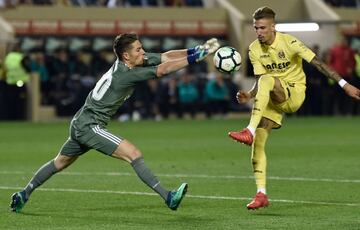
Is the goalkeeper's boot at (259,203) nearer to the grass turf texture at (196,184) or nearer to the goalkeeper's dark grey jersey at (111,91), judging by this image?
the grass turf texture at (196,184)

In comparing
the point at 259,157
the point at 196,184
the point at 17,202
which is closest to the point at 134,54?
the point at 259,157

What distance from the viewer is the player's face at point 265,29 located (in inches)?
465

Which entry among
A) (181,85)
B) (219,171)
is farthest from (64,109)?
(219,171)

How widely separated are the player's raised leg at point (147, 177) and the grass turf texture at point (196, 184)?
0.20m

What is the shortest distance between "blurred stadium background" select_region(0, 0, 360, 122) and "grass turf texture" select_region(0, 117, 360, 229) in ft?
25.1

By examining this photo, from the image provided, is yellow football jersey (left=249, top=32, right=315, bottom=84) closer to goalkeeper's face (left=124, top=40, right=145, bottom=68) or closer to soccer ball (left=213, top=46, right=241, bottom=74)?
soccer ball (left=213, top=46, right=241, bottom=74)

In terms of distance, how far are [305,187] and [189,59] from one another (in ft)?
11.8

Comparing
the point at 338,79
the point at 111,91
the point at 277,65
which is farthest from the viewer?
the point at 277,65

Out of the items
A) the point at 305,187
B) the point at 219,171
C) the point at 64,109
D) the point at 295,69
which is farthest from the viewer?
the point at 64,109

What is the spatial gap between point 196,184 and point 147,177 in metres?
3.47

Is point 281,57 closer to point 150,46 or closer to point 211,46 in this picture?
point 211,46

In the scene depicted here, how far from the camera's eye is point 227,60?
11477 millimetres

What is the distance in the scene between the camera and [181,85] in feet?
115

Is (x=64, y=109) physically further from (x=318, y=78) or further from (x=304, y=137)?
(x=304, y=137)
